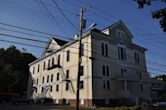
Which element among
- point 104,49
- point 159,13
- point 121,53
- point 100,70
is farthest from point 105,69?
point 159,13

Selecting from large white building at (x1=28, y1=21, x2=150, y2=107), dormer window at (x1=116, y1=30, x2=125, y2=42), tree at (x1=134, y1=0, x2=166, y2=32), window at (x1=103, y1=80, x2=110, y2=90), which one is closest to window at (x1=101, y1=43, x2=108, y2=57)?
large white building at (x1=28, y1=21, x2=150, y2=107)

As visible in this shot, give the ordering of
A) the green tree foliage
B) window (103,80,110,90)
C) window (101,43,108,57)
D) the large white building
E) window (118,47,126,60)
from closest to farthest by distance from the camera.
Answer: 1. the large white building
2. window (103,80,110,90)
3. window (101,43,108,57)
4. window (118,47,126,60)
5. the green tree foliage

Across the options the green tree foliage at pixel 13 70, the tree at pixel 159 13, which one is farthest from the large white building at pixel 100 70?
the tree at pixel 159 13

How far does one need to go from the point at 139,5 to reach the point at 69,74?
27.9 meters

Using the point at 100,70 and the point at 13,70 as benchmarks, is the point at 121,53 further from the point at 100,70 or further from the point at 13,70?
the point at 13,70

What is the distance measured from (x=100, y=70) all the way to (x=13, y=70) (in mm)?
44796

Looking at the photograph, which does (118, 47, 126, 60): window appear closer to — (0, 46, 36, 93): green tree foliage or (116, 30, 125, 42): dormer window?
(116, 30, 125, 42): dormer window

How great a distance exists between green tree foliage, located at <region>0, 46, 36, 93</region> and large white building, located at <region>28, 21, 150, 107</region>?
17.8 metres

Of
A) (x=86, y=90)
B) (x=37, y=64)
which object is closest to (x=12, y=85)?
(x=37, y=64)

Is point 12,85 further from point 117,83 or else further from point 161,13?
point 161,13

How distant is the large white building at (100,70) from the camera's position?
1305 inches

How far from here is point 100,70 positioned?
111 feet

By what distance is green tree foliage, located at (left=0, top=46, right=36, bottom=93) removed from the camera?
61.0 meters

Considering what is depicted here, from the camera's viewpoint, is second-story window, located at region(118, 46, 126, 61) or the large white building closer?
the large white building
